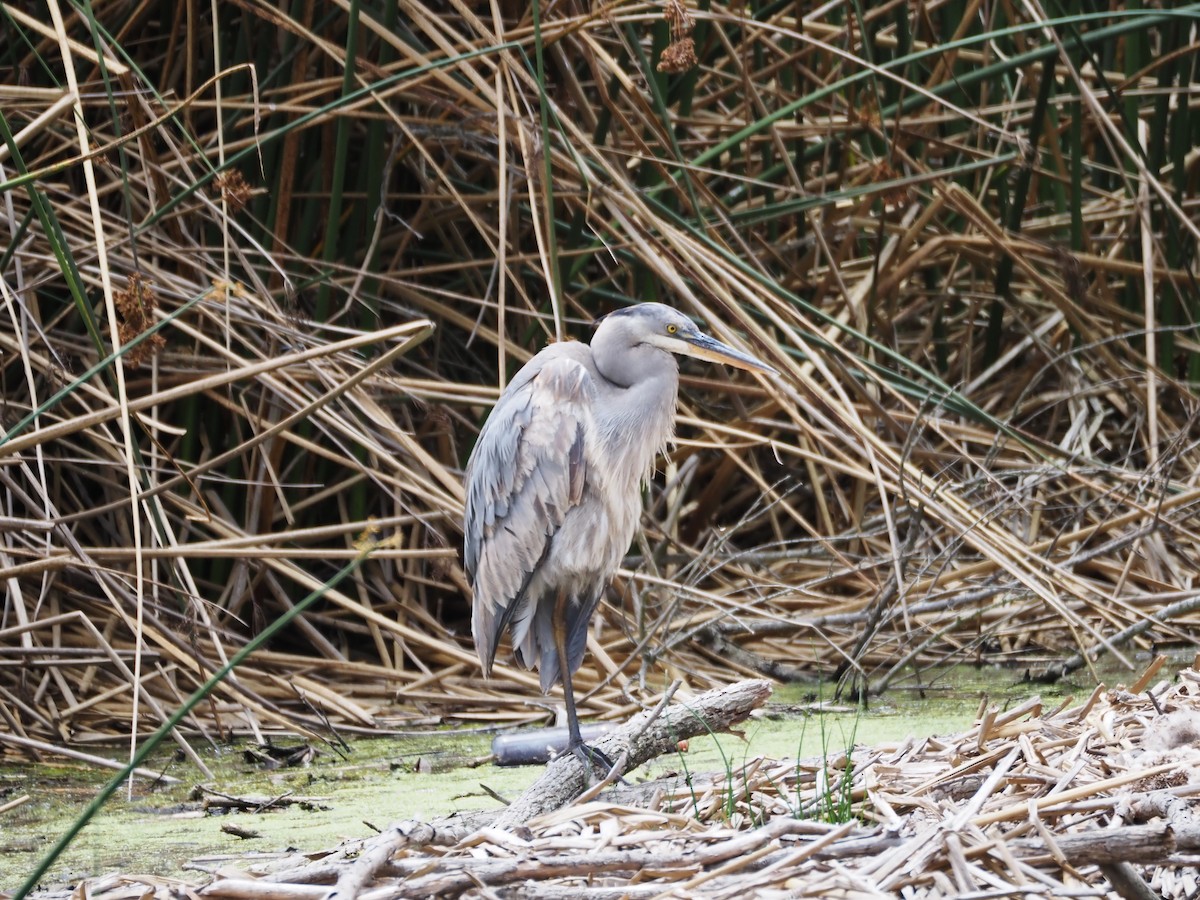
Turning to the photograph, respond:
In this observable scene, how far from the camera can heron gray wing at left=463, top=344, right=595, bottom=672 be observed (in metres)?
2.95

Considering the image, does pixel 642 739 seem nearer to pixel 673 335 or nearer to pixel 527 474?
pixel 527 474

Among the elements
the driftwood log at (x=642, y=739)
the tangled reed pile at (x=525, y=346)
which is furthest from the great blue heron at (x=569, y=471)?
the driftwood log at (x=642, y=739)

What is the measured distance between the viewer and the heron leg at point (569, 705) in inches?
100

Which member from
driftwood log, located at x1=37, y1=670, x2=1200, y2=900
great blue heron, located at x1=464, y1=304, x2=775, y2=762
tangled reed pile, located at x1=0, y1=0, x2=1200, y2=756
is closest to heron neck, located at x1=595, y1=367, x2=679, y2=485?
great blue heron, located at x1=464, y1=304, x2=775, y2=762

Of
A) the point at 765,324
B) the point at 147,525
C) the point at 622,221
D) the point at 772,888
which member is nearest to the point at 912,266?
the point at 765,324

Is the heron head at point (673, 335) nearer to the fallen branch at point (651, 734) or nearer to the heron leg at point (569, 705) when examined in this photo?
the heron leg at point (569, 705)

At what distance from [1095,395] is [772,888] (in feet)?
11.9

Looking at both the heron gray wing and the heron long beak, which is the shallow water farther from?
the heron long beak

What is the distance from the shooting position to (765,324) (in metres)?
4.27

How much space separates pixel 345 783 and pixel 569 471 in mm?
817

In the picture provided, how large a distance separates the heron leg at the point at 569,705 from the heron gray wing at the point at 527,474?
2.8 inches

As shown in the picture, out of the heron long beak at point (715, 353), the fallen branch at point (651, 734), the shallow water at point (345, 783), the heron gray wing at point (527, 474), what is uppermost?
the heron long beak at point (715, 353)

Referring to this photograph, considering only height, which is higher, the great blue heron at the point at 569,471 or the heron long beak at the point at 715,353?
the heron long beak at the point at 715,353

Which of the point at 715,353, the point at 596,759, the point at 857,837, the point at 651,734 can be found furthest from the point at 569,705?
the point at 857,837
